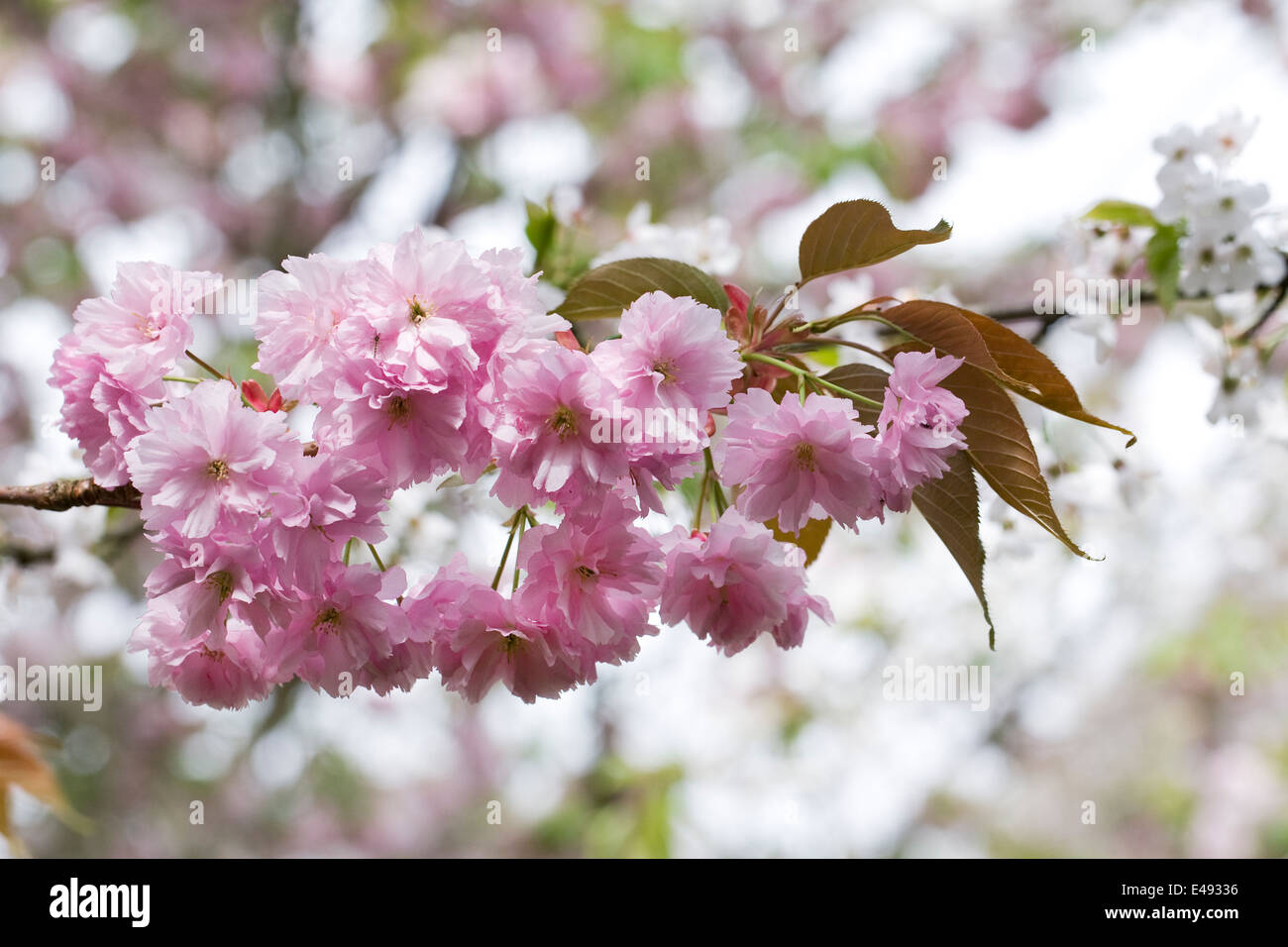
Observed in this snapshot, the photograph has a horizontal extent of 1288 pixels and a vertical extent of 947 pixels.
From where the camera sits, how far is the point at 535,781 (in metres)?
4.59

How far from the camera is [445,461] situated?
2.07ft

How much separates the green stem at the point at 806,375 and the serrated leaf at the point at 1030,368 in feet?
0.30

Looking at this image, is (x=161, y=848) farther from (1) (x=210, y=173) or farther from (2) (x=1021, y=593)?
(2) (x=1021, y=593)

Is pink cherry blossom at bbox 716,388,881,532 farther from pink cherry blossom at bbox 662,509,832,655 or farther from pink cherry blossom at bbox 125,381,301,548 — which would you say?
pink cherry blossom at bbox 125,381,301,548

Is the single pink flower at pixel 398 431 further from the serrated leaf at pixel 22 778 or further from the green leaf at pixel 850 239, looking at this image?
the serrated leaf at pixel 22 778

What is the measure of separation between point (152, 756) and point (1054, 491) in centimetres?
425

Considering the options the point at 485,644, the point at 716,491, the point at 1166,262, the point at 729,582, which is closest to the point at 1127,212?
the point at 1166,262

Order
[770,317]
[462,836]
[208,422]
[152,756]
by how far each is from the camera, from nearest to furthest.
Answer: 1. [208,422]
2. [770,317]
3. [152,756]
4. [462,836]

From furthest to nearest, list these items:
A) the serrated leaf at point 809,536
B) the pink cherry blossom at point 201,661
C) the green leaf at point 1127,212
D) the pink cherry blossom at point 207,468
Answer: the green leaf at point 1127,212 → the serrated leaf at point 809,536 → the pink cherry blossom at point 201,661 → the pink cherry blossom at point 207,468

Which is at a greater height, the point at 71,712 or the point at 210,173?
the point at 210,173

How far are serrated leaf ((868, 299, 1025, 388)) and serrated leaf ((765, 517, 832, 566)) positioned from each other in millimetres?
178

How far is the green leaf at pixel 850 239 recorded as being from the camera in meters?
Answer: 0.72

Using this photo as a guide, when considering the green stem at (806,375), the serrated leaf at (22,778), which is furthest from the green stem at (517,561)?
the serrated leaf at (22,778)
